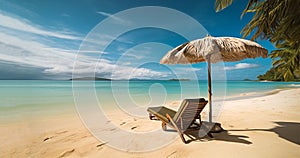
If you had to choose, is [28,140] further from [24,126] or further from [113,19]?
[113,19]

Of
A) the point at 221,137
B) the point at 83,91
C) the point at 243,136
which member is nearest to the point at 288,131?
the point at 243,136

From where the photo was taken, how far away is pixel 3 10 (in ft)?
17.0

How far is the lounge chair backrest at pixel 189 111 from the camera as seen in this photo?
2736 millimetres

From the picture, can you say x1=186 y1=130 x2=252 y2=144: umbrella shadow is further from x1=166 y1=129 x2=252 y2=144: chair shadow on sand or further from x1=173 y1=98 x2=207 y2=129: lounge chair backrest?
x1=173 y1=98 x2=207 y2=129: lounge chair backrest

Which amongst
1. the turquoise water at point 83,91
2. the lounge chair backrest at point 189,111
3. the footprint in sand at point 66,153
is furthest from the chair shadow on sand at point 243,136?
the turquoise water at point 83,91

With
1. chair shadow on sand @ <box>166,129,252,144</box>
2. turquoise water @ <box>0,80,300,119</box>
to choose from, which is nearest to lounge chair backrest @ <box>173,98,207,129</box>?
chair shadow on sand @ <box>166,129,252,144</box>

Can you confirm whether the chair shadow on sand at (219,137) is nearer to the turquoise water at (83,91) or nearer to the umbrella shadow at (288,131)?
the umbrella shadow at (288,131)

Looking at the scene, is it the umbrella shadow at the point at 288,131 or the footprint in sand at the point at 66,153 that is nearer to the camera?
the footprint in sand at the point at 66,153

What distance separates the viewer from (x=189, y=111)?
2811 mm

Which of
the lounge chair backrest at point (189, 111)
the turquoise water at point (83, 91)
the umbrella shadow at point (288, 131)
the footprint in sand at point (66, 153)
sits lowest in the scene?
the turquoise water at point (83, 91)

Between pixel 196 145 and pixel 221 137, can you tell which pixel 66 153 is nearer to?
pixel 196 145


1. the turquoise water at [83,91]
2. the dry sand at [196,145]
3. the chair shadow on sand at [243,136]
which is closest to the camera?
the dry sand at [196,145]

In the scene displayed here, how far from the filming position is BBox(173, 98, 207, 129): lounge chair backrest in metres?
2.74

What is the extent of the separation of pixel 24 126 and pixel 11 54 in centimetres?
731
